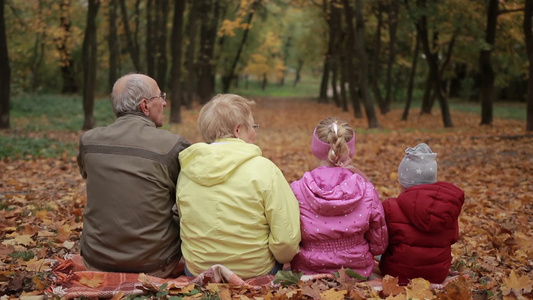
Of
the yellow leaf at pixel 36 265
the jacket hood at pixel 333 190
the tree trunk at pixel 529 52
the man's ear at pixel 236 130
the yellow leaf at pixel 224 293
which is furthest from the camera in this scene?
the tree trunk at pixel 529 52

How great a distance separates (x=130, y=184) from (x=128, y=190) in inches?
1.8

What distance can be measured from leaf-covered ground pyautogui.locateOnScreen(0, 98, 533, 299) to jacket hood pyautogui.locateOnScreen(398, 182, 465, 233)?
0.44 m

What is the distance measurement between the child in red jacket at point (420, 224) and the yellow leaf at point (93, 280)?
2.16 meters

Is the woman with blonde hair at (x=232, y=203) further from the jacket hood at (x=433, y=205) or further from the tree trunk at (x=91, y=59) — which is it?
the tree trunk at (x=91, y=59)

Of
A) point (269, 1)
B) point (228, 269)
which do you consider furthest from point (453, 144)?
point (269, 1)

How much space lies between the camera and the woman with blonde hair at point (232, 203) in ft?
12.0

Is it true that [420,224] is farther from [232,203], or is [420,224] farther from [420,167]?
[232,203]

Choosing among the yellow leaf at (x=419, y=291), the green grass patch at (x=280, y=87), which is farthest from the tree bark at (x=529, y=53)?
the green grass patch at (x=280, y=87)

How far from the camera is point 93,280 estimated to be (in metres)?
3.72

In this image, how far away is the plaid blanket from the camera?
3591 mm

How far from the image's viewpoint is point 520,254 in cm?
472

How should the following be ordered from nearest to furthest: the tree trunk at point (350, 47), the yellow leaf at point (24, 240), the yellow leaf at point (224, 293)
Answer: the yellow leaf at point (224, 293) → the yellow leaf at point (24, 240) → the tree trunk at point (350, 47)

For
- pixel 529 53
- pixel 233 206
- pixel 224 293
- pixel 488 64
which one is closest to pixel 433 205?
pixel 233 206

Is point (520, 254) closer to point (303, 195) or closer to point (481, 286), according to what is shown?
point (481, 286)
